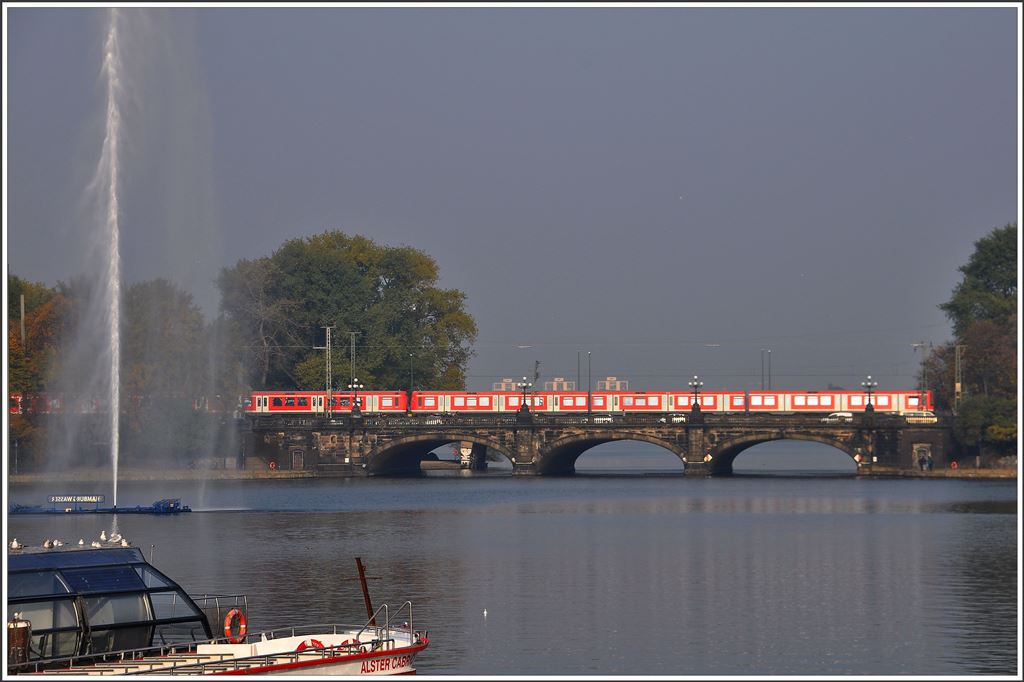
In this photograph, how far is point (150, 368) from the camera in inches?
3588

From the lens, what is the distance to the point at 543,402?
12631 cm

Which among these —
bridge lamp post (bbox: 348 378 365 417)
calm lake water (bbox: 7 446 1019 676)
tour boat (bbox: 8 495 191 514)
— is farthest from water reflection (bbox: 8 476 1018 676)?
bridge lamp post (bbox: 348 378 365 417)

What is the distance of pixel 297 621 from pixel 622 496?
56297 mm

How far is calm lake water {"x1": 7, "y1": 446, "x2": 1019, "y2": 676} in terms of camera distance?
35.7 metres

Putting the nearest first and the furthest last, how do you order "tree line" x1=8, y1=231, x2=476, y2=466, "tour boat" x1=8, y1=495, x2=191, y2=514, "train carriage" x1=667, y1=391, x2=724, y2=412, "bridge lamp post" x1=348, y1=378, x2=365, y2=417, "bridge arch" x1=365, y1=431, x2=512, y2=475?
"tour boat" x1=8, y1=495, x2=191, y2=514
"tree line" x1=8, y1=231, x2=476, y2=466
"bridge arch" x1=365, y1=431, x2=512, y2=475
"bridge lamp post" x1=348, y1=378, x2=365, y2=417
"train carriage" x1=667, y1=391, x2=724, y2=412

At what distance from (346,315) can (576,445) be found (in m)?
23.0

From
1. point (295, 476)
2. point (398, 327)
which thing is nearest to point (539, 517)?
point (295, 476)

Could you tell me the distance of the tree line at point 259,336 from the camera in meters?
90.9

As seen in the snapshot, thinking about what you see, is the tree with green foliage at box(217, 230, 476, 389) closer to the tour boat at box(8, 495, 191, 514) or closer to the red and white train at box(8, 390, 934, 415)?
the red and white train at box(8, 390, 934, 415)

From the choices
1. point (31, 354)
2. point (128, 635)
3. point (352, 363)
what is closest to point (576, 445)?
point (352, 363)

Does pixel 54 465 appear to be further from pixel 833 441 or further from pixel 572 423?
pixel 833 441

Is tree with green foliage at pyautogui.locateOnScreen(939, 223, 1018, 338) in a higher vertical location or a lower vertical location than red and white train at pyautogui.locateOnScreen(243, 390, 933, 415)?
higher

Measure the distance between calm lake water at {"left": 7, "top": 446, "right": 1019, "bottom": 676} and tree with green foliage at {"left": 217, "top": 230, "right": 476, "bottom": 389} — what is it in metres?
A: 31.7

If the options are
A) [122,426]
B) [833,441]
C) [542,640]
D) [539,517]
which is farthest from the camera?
[833,441]
